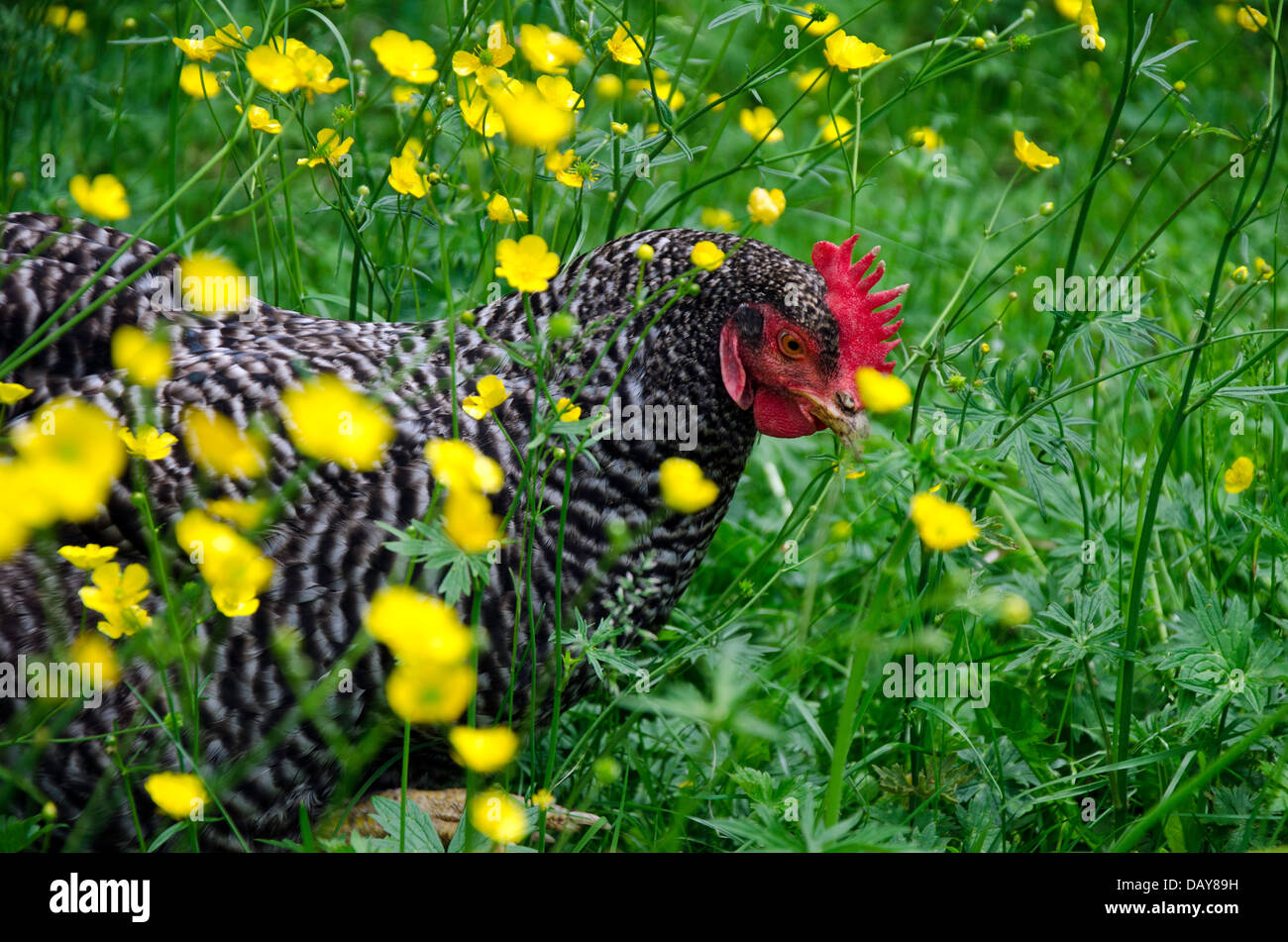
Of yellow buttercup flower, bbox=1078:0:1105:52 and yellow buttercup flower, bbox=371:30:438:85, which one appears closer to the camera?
yellow buttercup flower, bbox=371:30:438:85

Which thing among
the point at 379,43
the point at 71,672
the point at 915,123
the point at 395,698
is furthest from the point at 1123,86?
the point at 915,123

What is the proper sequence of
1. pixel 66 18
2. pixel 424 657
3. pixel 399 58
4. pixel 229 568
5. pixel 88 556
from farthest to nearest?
pixel 66 18 < pixel 399 58 < pixel 88 556 < pixel 229 568 < pixel 424 657

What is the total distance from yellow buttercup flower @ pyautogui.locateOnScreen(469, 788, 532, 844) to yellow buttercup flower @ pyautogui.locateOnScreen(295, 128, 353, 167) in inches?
50.8

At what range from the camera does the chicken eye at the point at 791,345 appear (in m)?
2.11

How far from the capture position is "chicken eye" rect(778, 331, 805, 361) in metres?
2.11

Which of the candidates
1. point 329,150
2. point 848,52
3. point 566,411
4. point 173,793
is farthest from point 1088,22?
point 173,793

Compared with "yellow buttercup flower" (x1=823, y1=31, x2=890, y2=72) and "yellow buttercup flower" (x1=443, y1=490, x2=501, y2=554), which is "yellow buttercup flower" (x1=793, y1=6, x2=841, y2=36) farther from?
"yellow buttercup flower" (x1=443, y1=490, x2=501, y2=554)

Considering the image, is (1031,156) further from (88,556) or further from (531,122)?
(88,556)

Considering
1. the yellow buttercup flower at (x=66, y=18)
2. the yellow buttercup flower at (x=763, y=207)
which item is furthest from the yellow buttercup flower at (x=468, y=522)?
the yellow buttercup flower at (x=66, y=18)

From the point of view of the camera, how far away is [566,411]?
1.78m

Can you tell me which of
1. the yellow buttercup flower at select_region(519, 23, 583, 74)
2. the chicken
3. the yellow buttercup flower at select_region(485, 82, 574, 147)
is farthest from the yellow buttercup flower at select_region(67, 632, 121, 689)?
the yellow buttercup flower at select_region(519, 23, 583, 74)

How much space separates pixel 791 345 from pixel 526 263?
23.2 inches

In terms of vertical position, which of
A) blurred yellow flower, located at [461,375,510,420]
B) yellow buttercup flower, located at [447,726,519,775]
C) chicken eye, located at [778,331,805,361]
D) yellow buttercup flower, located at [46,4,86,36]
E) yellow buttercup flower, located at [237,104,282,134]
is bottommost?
yellow buttercup flower, located at [447,726,519,775]

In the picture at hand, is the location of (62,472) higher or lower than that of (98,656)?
higher
